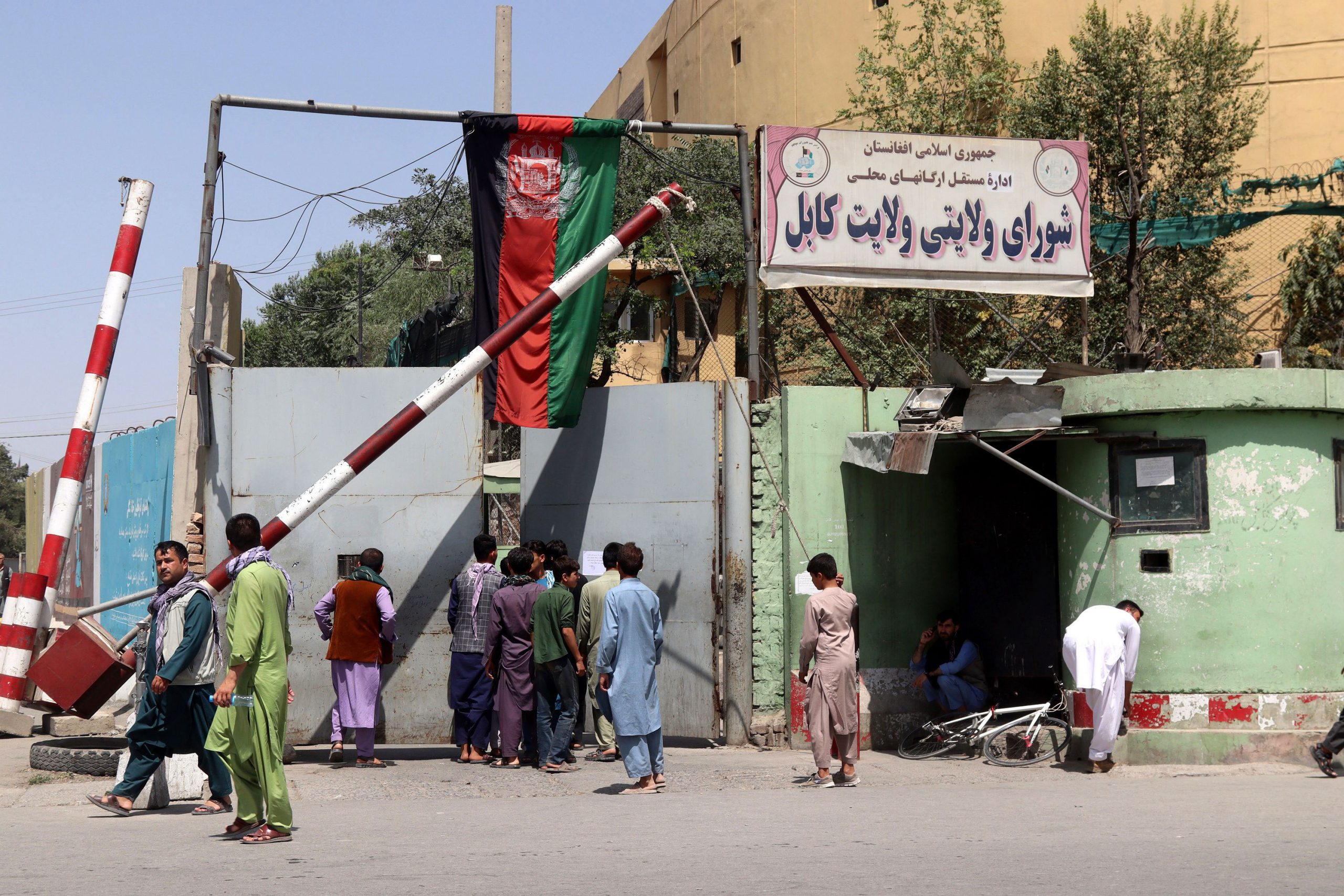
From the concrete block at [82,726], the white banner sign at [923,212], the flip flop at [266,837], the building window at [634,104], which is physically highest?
the building window at [634,104]

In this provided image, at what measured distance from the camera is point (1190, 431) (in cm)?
1015

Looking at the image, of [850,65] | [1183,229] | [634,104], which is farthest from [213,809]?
[634,104]

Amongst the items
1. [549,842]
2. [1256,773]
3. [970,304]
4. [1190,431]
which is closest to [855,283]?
[1190,431]

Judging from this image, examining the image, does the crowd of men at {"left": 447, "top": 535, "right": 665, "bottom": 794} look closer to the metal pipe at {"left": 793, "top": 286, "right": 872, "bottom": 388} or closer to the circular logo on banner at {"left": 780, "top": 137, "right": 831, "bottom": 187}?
the metal pipe at {"left": 793, "top": 286, "right": 872, "bottom": 388}

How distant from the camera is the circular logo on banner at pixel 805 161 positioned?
1196 centimetres

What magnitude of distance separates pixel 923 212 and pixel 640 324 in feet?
64.2

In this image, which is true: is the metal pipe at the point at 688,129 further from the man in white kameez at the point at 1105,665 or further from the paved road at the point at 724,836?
the paved road at the point at 724,836

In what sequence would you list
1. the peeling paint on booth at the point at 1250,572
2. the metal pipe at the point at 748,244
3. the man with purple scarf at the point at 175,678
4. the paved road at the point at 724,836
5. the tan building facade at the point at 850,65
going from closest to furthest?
the paved road at the point at 724,836
the man with purple scarf at the point at 175,678
the peeling paint on booth at the point at 1250,572
the metal pipe at the point at 748,244
the tan building facade at the point at 850,65

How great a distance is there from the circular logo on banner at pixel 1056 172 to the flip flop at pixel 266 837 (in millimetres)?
8833

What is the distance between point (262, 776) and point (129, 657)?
4.77 m

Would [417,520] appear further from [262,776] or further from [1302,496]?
[1302,496]

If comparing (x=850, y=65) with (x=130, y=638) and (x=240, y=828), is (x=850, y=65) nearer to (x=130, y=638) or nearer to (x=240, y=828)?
(x=130, y=638)

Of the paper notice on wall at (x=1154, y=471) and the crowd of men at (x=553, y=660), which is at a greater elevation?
the paper notice on wall at (x=1154, y=471)

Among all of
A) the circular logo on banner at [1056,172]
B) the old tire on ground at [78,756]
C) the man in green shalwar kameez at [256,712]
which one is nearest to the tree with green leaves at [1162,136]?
the circular logo on banner at [1056,172]
